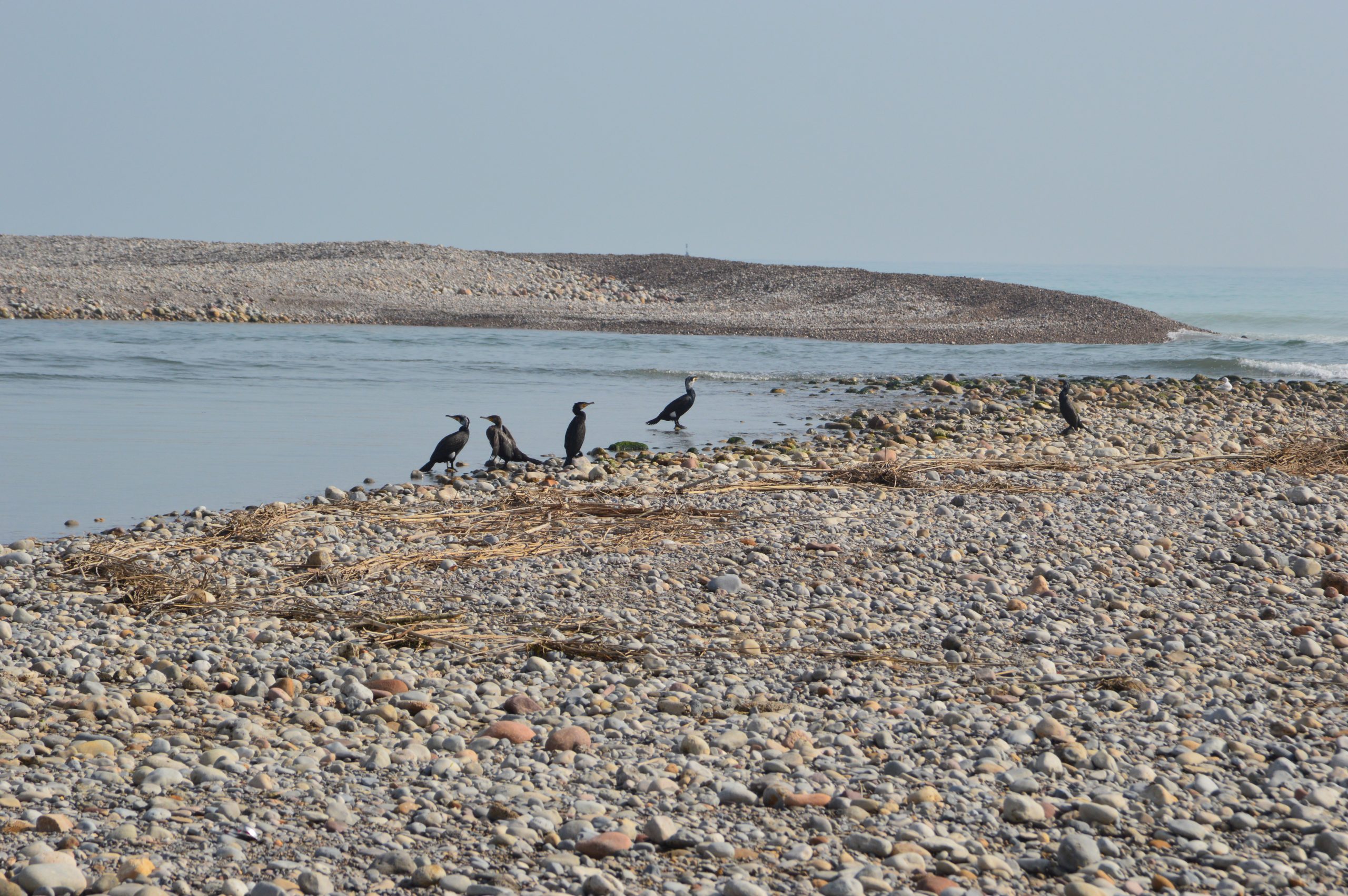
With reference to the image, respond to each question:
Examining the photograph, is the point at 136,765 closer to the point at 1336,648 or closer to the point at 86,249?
the point at 1336,648

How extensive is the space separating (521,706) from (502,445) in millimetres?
5217

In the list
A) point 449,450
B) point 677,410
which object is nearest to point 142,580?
point 449,450

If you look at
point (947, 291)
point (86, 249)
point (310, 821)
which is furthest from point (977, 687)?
point (86, 249)

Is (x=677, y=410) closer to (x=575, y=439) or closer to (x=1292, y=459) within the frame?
(x=575, y=439)

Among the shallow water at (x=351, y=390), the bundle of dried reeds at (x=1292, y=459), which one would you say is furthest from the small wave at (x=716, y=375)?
the bundle of dried reeds at (x=1292, y=459)

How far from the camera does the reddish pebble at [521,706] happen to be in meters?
3.81

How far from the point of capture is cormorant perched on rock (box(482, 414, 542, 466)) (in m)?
8.88

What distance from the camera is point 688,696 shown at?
399 centimetres

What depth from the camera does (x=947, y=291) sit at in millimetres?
34688

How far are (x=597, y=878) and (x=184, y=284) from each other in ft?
107

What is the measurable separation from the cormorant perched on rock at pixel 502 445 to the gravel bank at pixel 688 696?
5.24 feet

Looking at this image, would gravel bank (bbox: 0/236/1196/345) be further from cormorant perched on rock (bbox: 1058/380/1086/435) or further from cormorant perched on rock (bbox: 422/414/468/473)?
cormorant perched on rock (bbox: 422/414/468/473)

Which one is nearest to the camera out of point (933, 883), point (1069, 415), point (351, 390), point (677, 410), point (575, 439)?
point (933, 883)

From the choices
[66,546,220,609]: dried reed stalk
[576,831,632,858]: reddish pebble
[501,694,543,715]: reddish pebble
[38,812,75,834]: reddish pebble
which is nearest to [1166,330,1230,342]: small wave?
[66,546,220,609]: dried reed stalk
